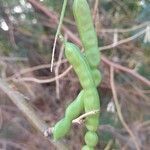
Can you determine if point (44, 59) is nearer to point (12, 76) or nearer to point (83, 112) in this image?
point (12, 76)

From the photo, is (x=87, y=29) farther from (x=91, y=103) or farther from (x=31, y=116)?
(x=31, y=116)

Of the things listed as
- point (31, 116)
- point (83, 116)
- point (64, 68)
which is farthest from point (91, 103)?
point (64, 68)

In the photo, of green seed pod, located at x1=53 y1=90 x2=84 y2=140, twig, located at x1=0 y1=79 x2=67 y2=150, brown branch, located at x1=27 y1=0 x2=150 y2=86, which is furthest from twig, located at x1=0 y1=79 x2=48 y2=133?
brown branch, located at x1=27 y1=0 x2=150 y2=86

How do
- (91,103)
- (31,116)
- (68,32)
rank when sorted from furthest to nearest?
(68,32) < (31,116) < (91,103)

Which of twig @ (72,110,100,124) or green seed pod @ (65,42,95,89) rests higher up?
green seed pod @ (65,42,95,89)

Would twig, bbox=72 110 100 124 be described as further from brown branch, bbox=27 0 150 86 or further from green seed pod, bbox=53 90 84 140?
brown branch, bbox=27 0 150 86

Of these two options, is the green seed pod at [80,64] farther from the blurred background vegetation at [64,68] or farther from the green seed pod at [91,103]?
the blurred background vegetation at [64,68]
